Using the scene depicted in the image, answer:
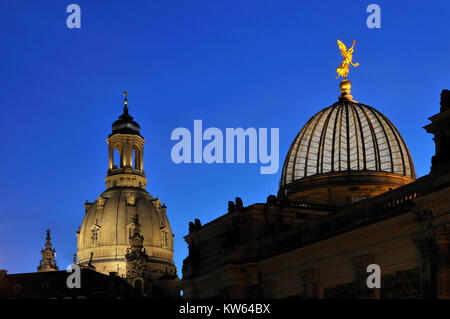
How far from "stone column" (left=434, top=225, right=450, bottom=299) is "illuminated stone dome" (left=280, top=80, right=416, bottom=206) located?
2404 centimetres

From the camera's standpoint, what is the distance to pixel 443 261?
3316 cm

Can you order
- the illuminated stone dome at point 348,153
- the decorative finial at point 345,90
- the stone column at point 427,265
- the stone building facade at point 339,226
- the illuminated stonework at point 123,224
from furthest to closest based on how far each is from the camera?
the illuminated stonework at point 123,224
the decorative finial at point 345,90
the illuminated stone dome at point 348,153
the stone building facade at point 339,226
the stone column at point 427,265

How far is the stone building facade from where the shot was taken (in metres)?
34.4

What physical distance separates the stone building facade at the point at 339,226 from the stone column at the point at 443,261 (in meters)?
0.04

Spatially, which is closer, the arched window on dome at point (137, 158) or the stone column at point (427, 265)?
the stone column at point (427, 265)

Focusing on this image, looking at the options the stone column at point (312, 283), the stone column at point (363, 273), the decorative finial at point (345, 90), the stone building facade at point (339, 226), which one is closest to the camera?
the stone building facade at point (339, 226)

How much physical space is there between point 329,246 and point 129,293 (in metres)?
77.8

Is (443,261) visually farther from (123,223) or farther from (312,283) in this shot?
(123,223)

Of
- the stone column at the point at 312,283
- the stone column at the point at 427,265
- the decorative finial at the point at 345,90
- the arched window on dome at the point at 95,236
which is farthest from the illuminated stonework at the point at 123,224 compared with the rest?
the stone column at the point at 427,265

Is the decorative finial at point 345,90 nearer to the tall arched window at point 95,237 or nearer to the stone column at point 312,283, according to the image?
the stone column at point 312,283

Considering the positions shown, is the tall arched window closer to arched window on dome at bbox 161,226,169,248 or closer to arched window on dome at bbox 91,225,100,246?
arched window on dome at bbox 91,225,100,246

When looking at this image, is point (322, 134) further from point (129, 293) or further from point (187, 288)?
point (129, 293)

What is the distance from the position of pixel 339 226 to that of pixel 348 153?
60.8 ft

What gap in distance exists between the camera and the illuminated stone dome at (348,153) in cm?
5822
